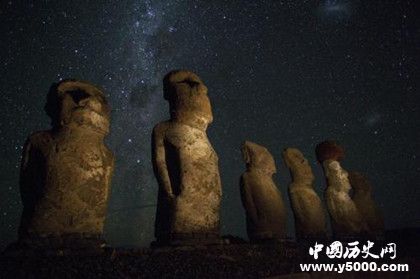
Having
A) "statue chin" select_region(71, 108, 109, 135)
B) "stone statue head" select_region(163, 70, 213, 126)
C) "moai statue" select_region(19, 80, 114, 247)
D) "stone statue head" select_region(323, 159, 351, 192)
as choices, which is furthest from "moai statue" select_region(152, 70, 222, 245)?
"stone statue head" select_region(323, 159, 351, 192)

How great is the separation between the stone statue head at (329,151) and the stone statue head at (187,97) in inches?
214

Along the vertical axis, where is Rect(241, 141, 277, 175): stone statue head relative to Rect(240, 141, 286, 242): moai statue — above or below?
above

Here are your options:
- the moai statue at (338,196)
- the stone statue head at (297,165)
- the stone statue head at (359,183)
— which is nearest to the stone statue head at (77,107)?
the stone statue head at (297,165)

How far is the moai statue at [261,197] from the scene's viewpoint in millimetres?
7457

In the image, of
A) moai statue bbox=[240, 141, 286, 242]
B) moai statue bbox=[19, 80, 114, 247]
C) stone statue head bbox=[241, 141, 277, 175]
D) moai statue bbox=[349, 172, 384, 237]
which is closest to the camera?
moai statue bbox=[19, 80, 114, 247]

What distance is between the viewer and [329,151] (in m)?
11.2

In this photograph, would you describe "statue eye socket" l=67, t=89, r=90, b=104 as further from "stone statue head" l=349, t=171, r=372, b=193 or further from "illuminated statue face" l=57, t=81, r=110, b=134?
"stone statue head" l=349, t=171, r=372, b=193

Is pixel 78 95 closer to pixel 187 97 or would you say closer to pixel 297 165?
pixel 187 97

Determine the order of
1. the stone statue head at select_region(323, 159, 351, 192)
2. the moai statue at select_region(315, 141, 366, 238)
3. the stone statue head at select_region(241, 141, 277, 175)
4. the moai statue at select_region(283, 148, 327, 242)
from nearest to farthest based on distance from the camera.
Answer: the stone statue head at select_region(241, 141, 277, 175) < the moai statue at select_region(283, 148, 327, 242) < the moai statue at select_region(315, 141, 366, 238) < the stone statue head at select_region(323, 159, 351, 192)

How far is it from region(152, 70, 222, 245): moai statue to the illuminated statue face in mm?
1105

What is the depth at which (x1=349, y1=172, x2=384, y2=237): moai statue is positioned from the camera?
11.2 metres

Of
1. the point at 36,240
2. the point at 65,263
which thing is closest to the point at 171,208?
the point at 36,240

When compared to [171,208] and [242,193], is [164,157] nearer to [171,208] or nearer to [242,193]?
[171,208]

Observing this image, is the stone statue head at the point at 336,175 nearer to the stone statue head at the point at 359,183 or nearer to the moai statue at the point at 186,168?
the stone statue head at the point at 359,183
